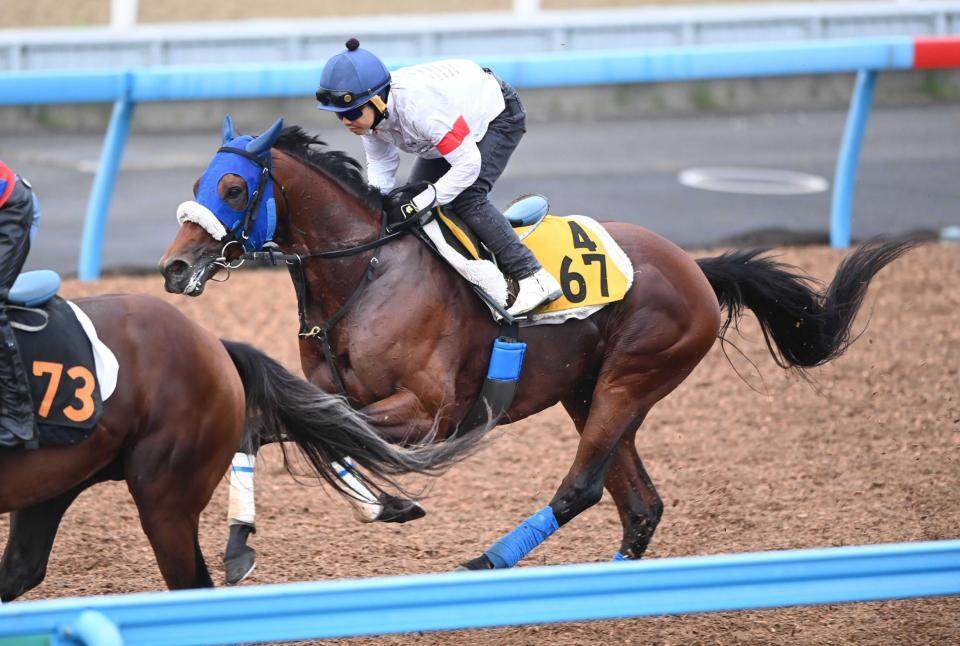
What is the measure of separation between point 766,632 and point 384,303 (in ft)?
6.16

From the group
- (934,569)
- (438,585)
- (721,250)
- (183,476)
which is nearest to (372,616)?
(438,585)

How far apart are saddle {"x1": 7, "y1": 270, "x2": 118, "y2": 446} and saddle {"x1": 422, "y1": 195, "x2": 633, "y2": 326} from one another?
1.60 meters

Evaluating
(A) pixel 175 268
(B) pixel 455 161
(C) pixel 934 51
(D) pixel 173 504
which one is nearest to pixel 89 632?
(D) pixel 173 504

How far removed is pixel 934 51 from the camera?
8.59 metres

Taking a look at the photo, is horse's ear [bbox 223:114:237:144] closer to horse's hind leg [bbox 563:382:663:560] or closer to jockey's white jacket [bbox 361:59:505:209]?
jockey's white jacket [bbox 361:59:505:209]

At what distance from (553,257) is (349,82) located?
1.11 meters

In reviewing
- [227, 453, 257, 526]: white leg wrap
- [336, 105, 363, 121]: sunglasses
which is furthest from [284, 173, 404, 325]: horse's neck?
[227, 453, 257, 526]: white leg wrap

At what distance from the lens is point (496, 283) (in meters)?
4.91

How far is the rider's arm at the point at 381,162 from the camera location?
5.16 m

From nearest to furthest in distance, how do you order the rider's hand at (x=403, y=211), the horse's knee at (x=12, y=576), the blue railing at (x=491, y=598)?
1. the blue railing at (x=491, y=598)
2. the horse's knee at (x=12, y=576)
3. the rider's hand at (x=403, y=211)

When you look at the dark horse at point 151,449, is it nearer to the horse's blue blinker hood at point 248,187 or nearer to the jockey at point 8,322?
the jockey at point 8,322

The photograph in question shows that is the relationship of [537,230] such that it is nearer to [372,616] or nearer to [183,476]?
[183,476]

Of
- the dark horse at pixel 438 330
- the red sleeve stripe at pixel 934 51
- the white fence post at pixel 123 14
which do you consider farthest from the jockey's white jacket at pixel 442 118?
the white fence post at pixel 123 14

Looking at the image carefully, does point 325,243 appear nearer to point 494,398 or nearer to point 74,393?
point 494,398
